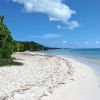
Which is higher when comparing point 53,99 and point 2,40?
point 2,40

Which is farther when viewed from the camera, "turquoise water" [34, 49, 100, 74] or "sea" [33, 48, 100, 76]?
"turquoise water" [34, 49, 100, 74]

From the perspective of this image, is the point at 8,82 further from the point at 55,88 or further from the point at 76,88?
the point at 76,88

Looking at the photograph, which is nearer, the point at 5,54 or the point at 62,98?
the point at 62,98

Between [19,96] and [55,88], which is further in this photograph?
[55,88]

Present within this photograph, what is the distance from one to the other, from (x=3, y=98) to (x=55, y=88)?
2.61 metres

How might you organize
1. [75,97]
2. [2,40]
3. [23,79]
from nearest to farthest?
[75,97], [23,79], [2,40]

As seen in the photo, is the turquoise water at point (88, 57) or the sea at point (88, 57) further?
the turquoise water at point (88, 57)

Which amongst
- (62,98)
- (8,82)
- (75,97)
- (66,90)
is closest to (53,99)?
(62,98)

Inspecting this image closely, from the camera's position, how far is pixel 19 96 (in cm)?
833

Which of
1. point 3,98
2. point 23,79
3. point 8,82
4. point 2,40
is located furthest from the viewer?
point 2,40

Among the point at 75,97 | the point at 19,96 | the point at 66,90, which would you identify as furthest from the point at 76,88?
the point at 19,96

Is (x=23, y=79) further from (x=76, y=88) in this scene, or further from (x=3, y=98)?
(x=3, y=98)

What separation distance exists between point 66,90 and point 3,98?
287cm

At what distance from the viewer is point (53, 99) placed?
833 centimetres
